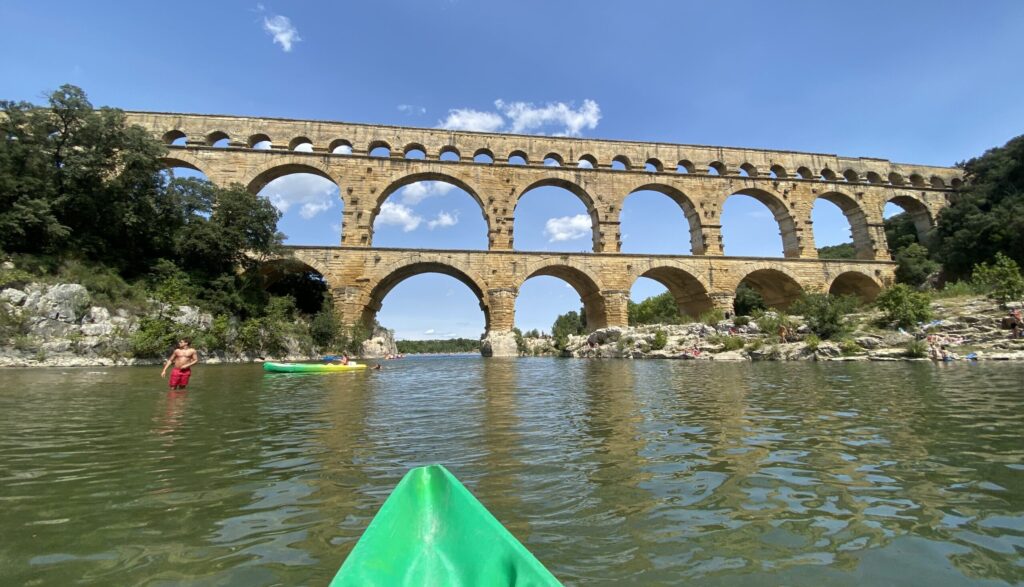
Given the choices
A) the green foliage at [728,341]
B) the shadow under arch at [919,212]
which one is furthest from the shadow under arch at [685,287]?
the shadow under arch at [919,212]

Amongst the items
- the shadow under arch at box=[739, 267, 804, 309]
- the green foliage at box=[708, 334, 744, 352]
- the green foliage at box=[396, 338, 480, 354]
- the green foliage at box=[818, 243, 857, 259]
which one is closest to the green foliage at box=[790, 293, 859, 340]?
the green foliage at box=[708, 334, 744, 352]

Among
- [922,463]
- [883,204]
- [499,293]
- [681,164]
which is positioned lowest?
[922,463]

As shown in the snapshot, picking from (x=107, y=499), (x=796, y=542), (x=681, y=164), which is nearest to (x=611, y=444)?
(x=796, y=542)

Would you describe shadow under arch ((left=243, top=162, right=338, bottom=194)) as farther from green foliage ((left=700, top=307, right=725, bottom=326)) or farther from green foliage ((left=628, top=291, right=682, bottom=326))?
green foliage ((left=628, top=291, right=682, bottom=326))

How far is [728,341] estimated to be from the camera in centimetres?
1720

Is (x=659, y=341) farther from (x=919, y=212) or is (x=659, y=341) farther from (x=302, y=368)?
(x=919, y=212)

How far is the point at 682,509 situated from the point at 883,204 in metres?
34.0

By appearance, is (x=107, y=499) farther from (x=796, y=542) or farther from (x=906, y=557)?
(x=906, y=557)

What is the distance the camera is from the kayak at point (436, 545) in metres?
1.29

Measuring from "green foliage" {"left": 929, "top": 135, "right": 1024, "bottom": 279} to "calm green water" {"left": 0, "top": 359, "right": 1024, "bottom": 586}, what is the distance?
26.0 metres

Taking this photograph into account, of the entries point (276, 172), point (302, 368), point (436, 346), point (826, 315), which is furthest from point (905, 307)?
point (436, 346)

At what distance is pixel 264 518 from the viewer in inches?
93.2

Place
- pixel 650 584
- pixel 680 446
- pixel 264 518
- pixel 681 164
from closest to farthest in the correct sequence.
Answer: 1. pixel 650 584
2. pixel 264 518
3. pixel 680 446
4. pixel 681 164

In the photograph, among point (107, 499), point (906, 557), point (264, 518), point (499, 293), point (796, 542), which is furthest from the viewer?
point (499, 293)
